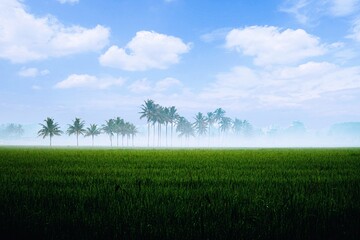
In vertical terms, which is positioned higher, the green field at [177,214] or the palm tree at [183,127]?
the palm tree at [183,127]

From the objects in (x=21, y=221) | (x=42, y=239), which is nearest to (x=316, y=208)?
(x=42, y=239)

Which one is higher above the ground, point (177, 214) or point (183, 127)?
point (183, 127)

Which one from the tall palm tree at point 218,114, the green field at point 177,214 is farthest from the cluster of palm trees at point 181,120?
the green field at point 177,214

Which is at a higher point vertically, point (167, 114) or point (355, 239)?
point (167, 114)

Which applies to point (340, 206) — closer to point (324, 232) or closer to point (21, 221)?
point (324, 232)

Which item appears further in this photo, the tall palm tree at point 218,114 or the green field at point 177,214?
the tall palm tree at point 218,114

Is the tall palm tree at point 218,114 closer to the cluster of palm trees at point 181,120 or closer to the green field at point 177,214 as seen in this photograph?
the cluster of palm trees at point 181,120

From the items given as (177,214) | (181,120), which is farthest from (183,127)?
(177,214)

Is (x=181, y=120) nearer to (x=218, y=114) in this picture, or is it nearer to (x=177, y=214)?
(x=218, y=114)

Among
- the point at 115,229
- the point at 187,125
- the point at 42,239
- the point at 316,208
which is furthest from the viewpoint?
the point at 187,125

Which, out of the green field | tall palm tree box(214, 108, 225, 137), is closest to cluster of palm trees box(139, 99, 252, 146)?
tall palm tree box(214, 108, 225, 137)

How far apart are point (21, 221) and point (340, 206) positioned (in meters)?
4.28

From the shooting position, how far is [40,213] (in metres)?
4.02

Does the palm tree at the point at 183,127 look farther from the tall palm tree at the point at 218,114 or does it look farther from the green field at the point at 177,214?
the green field at the point at 177,214
